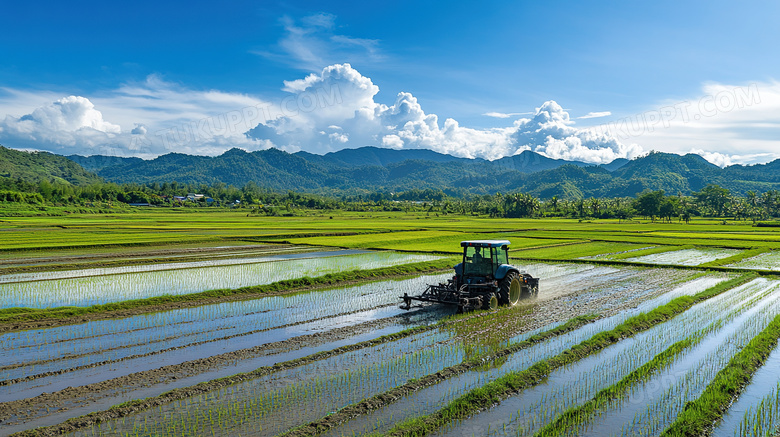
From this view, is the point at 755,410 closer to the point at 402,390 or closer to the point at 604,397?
the point at 604,397

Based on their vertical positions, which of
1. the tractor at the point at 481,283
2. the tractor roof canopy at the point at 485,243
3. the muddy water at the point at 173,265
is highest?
→ the tractor roof canopy at the point at 485,243

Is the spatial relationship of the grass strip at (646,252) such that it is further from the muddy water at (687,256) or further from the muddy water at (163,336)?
the muddy water at (163,336)

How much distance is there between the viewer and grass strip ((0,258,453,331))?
12711mm

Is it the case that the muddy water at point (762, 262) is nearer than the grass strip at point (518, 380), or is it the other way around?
the grass strip at point (518, 380)

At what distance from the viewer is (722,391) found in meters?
7.88

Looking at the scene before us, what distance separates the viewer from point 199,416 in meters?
6.81

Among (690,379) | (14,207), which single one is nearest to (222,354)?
(690,379)

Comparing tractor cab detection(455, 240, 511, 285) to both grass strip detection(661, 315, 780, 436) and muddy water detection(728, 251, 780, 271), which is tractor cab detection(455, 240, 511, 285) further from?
muddy water detection(728, 251, 780, 271)

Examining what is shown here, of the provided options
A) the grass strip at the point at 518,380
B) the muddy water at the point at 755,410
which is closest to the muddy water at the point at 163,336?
the grass strip at the point at 518,380

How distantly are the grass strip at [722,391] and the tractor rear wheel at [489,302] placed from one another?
223 inches

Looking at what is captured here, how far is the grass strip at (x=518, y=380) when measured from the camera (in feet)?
21.7

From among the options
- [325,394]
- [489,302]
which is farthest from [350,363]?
[489,302]

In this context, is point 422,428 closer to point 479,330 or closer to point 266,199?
point 479,330

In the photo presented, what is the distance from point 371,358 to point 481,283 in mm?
5361
